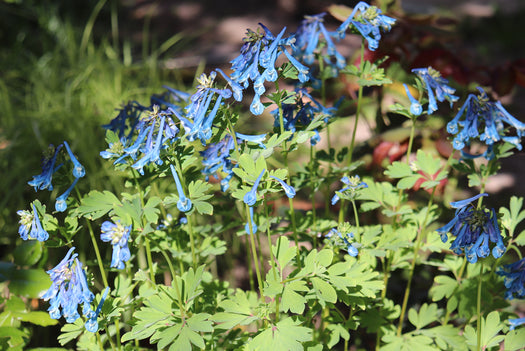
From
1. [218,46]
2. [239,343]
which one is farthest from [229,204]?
[218,46]

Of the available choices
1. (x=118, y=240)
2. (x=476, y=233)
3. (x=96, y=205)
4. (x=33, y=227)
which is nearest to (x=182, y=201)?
(x=118, y=240)

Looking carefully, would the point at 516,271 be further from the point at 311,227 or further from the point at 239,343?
the point at 239,343

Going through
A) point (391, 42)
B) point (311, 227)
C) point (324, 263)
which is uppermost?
point (391, 42)

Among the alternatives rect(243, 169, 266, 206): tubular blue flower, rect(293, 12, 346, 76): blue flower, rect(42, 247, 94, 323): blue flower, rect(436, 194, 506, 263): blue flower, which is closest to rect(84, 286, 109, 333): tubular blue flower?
rect(42, 247, 94, 323): blue flower

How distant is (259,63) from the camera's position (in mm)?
1326

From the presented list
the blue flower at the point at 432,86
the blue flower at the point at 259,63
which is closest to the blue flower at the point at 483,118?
the blue flower at the point at 432,86

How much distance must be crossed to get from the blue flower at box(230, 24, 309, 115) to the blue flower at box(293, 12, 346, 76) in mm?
436

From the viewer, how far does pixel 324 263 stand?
1.38m

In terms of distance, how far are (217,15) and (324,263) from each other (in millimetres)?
7048

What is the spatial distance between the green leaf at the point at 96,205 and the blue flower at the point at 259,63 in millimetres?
510

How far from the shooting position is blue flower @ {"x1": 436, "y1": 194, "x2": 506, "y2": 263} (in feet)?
4.25

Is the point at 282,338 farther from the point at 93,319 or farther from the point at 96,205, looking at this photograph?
the point at 96,205

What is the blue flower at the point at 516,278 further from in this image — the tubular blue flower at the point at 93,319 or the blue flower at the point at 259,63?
the tubular blue flower at the point at 93,319

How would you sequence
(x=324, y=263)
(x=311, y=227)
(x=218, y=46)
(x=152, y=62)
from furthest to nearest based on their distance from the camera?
1. (x=218, y=46)
2. (x=152, y=62)
3. (x=311, y=227)
4. (x=324, y=263)
